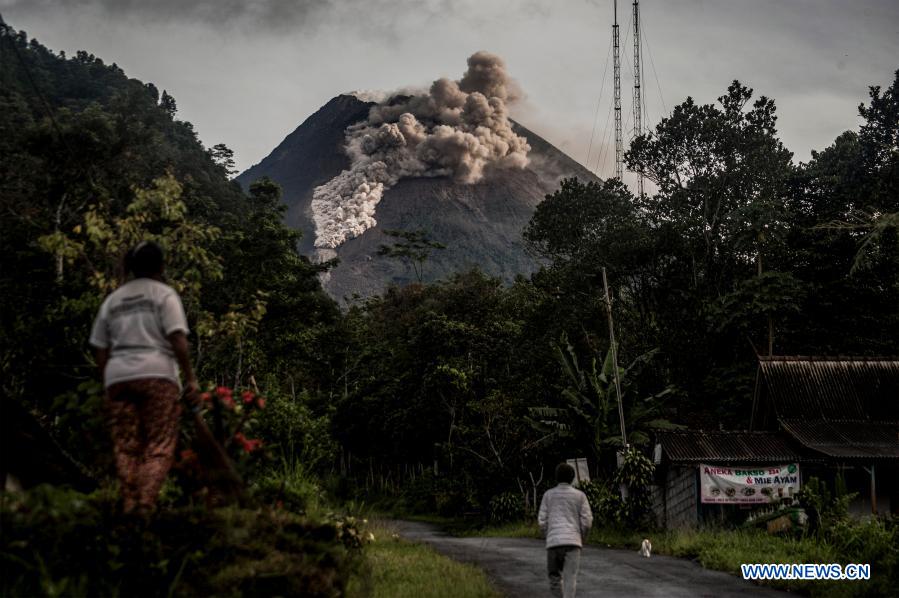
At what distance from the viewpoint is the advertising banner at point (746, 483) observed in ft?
73.0

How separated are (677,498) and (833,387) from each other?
732 centimetres

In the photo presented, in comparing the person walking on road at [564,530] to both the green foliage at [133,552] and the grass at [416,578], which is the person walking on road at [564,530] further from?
the green foliage at [133,552]

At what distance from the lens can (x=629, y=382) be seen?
2856 cm

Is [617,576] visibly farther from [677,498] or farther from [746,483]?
[677,498]

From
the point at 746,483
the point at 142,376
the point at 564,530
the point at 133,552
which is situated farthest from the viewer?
the point at 746,483

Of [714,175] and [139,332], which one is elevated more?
[714,175]

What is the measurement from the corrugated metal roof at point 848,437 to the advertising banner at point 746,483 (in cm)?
119

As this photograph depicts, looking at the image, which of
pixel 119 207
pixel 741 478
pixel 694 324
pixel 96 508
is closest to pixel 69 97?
pixel 119 207

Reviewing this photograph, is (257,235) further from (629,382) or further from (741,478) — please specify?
(741,478)

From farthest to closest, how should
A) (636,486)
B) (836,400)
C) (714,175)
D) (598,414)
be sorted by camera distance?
1. (714,175)
2. (598,414)
3. (836,400)
4. (636,486)

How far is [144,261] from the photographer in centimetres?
541

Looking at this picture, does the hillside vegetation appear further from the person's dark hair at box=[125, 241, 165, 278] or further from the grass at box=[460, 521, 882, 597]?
the person's dark hair at box=[125, 241, 165, 278]

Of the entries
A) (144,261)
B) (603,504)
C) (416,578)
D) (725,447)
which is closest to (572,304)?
(603,504)

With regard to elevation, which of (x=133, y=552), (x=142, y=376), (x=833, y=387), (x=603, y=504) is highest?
(x=833, y=387)
